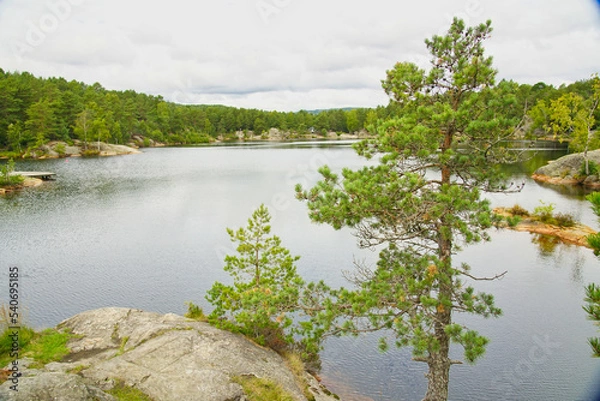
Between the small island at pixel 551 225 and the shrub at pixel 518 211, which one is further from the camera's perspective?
the shrub at pixel 518 211

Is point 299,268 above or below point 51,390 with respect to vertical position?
below

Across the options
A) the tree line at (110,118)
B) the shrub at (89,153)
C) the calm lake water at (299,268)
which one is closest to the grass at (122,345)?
the calm lake water at (299,268)

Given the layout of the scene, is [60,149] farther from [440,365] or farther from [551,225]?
[440,365]

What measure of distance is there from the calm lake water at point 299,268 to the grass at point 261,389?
3536 millimetres

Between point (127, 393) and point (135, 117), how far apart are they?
122 meters

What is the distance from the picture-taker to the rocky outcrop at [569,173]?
47594mm

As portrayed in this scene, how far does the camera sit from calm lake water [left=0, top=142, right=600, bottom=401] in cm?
1430

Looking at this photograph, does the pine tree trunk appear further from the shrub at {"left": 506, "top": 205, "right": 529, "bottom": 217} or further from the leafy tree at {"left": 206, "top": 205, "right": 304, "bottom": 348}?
the shrub at {"left": 506, "top": 205, "right": 529, "bottom": 217}

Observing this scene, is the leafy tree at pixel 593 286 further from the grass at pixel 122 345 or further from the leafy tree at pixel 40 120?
the leafy tree at pixel 40 120

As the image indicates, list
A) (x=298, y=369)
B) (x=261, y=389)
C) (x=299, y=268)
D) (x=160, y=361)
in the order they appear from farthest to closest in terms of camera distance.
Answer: (x=299, y=268) → (x=298, y=369) → (x=160, y=361) → (x=261, y=389)

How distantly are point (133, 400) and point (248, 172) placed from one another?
2043 inches

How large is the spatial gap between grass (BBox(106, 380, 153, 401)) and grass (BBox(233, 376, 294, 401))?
2.24m

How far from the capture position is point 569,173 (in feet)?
163

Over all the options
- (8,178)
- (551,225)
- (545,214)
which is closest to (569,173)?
(545,214)
